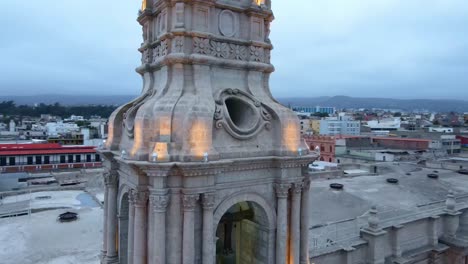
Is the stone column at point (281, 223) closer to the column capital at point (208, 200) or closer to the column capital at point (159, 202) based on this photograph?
the column capital at point (208, 200)

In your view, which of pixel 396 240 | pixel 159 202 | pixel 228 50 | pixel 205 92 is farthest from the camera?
pixel 396 240

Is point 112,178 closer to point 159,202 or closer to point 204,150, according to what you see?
point 159,202

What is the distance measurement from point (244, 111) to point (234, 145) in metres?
1.70

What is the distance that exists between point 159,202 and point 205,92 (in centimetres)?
418

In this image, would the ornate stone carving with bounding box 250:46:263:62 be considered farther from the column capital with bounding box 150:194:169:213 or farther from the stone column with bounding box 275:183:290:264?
the column capital with bounding box 150:194:169:213

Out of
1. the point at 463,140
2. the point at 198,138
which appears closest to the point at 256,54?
the point at 198,138

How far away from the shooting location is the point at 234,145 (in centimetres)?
1332

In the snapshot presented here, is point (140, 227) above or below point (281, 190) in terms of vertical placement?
below

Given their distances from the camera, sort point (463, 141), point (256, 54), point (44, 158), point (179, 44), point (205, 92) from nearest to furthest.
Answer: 1. point (205, 92)
2. point (179, 44)
3. point (256, 54)
4. point (44, 158)
5. point (463, 141)

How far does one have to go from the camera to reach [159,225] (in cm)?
1209

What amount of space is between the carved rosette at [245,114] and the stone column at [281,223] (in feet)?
8.00

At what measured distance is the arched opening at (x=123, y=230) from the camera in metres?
15.1

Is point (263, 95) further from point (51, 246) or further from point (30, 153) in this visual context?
point (30, 153)

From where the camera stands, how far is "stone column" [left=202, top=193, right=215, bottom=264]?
12.5 m
